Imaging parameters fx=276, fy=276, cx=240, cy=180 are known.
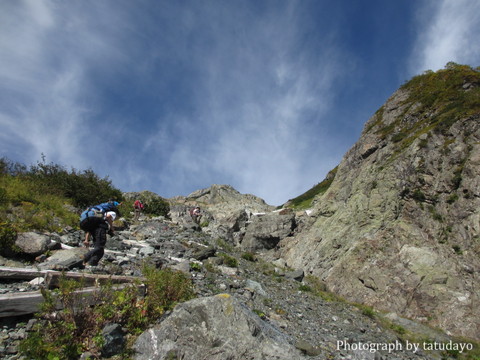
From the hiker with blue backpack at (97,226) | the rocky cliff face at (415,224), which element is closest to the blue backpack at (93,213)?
the hiker with blue backpack at (97,226)

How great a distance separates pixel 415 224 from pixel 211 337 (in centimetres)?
1795

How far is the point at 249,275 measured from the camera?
41.5 ft

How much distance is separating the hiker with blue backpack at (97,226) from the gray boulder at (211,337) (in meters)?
4.16

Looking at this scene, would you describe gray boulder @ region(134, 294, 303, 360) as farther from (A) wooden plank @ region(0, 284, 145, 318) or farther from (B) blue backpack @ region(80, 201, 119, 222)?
(B) blue backpack @ region(80, 201, 119, 222)

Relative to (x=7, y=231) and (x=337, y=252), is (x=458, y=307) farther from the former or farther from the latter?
(x=7, y=231)

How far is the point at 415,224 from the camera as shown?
18.5 m

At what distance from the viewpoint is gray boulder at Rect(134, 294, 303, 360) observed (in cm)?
505

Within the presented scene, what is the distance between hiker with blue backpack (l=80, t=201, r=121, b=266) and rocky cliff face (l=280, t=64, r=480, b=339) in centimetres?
1460

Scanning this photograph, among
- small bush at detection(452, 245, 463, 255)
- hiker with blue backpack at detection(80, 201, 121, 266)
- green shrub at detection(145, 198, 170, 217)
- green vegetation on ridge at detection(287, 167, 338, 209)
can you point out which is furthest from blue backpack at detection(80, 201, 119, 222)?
green vegetation on ridge at detection(287, 167, 338, 209)

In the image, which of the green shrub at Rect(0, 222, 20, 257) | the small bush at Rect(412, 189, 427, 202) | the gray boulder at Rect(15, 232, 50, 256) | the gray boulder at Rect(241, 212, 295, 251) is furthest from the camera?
the gray boulder at Rect(241, 212, 295, 251)

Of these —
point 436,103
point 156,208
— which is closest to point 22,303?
point 156,208

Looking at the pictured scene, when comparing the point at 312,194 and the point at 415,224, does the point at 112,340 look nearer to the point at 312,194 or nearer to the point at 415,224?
the point at 415,224

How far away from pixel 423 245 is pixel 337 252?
19.7 ft

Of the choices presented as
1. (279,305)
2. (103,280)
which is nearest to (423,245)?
Result: (279,305)
